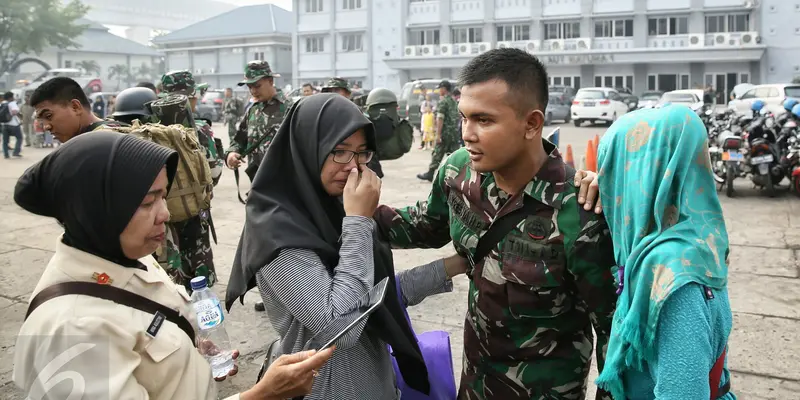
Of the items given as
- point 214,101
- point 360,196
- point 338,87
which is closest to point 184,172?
point 360,196

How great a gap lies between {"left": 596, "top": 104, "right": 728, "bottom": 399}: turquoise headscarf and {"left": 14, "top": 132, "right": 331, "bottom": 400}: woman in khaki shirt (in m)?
0.79

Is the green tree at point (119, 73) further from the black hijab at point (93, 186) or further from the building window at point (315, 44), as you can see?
the black hijab at point (93, 186)

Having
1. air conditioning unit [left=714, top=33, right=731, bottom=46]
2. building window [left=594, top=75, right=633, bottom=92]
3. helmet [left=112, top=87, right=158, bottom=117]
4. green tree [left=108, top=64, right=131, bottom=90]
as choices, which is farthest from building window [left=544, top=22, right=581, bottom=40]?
green tree [left=108, top=64, right=131, bottom=90]

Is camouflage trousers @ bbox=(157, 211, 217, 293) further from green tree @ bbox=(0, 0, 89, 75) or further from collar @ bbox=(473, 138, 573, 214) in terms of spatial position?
green tree @ bbox=(0, 0, 89, 75)

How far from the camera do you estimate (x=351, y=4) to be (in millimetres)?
42562

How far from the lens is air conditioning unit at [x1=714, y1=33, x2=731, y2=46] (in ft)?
105

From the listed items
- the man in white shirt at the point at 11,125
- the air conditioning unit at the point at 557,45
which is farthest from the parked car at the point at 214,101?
the air conditioning unit at the point at 557,45

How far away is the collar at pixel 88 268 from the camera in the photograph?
1.43m

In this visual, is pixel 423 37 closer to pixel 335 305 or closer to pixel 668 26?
pixel 668 26

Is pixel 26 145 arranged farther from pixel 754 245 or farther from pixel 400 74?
pixel 400 74

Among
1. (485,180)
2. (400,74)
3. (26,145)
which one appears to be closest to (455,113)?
(485,180)

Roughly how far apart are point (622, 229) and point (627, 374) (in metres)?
0.41

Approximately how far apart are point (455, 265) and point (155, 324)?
1101mm

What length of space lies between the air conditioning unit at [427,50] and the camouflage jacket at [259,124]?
33696mm
